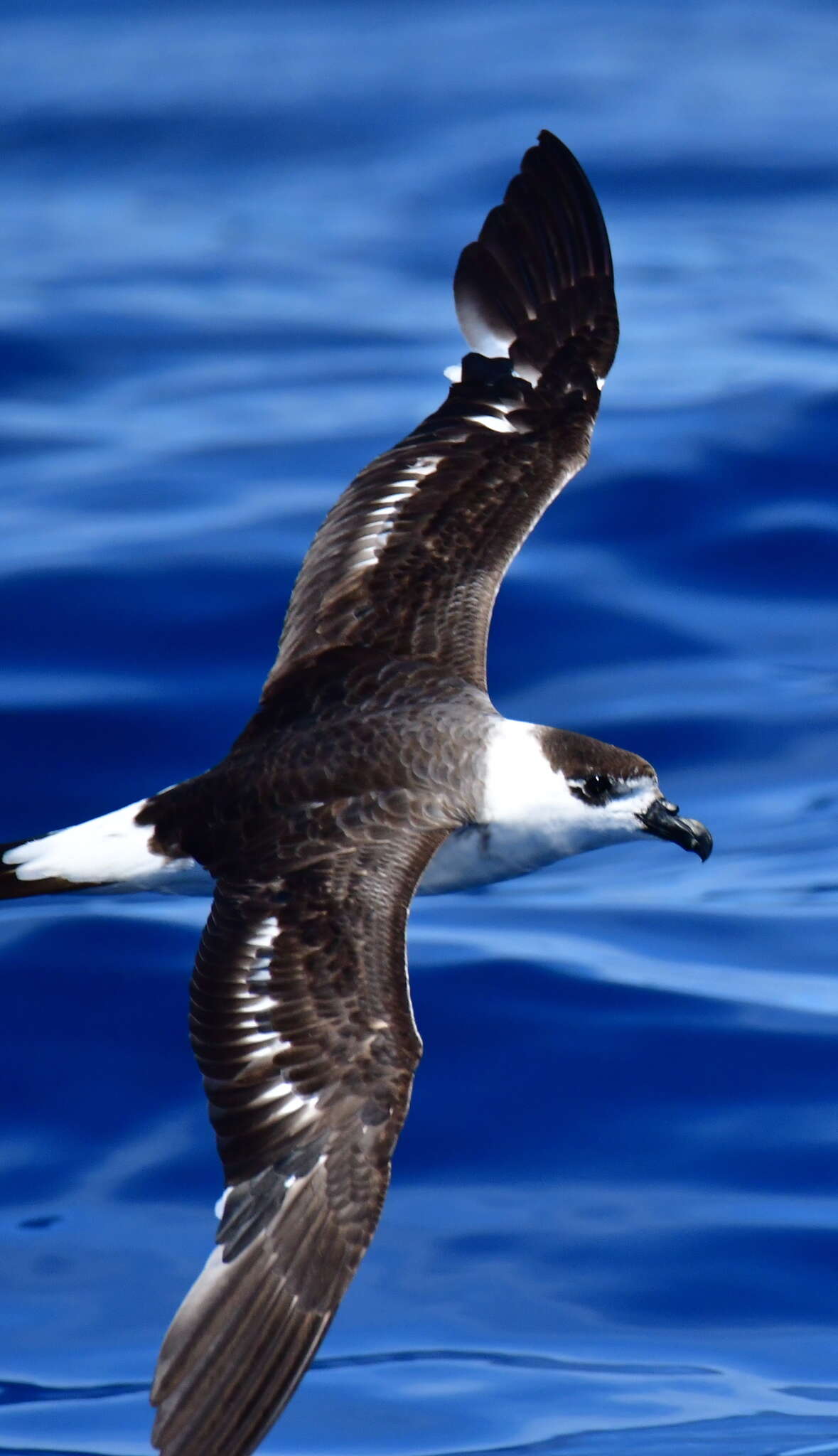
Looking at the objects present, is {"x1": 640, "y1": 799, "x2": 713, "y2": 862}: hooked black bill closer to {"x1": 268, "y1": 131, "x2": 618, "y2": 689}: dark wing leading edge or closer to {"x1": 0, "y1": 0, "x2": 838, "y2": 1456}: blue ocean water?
{"x1": 268, "y1": 131, "x2": 618, "y2": 689}: dark wing leading edge

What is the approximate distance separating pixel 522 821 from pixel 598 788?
0.28 m

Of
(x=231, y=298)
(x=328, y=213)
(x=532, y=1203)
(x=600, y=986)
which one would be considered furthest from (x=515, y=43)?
(x=532, y=1203)

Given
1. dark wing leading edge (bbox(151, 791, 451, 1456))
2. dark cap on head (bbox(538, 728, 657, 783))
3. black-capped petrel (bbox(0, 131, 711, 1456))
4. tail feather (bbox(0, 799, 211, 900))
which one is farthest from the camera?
dark cap on head (bbox(538, 728, 657, 783))

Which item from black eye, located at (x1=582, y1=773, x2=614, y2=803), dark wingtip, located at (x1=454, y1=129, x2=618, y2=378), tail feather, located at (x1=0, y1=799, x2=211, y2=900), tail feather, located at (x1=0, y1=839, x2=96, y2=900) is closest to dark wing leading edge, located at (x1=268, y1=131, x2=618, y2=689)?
dark wingtip, located at (x1=454, y1=129, x2=618, y2=378)

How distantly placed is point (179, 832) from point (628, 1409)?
219cm

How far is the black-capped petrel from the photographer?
5.55m

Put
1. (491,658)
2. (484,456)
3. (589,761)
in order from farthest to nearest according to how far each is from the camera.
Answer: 1. (491,658)
2. (484,456)
3. (589,761)

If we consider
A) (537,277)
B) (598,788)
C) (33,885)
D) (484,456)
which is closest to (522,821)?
(598,788)

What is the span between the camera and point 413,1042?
18.9ft

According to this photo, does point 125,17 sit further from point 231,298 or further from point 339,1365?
point 339,1365

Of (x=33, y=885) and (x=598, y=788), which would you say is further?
(x=598, y=788)

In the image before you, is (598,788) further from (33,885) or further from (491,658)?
(491,658)

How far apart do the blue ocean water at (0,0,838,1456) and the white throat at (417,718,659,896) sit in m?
1.16

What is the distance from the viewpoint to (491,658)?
392 inches
